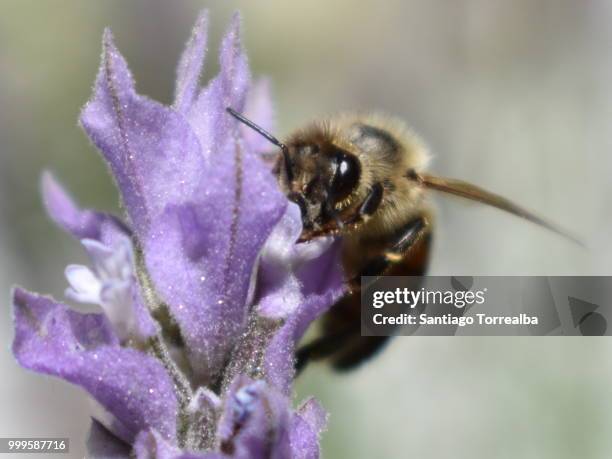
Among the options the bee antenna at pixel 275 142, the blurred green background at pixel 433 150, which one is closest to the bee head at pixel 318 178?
the bee antenna at pixel 275 142

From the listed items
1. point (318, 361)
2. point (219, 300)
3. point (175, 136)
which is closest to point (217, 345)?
point (219, 300)

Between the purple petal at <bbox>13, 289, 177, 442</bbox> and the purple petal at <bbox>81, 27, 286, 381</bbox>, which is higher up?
the purple petal at <bbox>81, 27, 286, 381</bbox>

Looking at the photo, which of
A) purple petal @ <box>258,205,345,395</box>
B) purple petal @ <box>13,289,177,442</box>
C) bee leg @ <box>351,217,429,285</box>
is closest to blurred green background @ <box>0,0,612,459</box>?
bee leg @ <box>351,217,429,285</box>

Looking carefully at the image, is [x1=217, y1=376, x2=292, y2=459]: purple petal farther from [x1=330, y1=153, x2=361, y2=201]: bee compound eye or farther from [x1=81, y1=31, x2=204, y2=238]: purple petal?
[x1=330, y1=153, x2=361, y2=201]: bee compound eye

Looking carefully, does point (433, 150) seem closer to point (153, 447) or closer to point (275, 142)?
point (275, 142)

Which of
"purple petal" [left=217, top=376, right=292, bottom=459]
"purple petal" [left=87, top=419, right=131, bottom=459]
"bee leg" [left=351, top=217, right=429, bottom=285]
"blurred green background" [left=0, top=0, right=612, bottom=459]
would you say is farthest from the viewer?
"blurred green background" [left=0, top=0, right=612, bottom=459]

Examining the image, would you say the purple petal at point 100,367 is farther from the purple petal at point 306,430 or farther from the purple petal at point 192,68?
the purple petal at point 192,68

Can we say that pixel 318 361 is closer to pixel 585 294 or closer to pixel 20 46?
pixel 585 294

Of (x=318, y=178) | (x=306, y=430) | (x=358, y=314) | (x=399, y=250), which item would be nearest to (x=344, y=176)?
(x=318, y=178)

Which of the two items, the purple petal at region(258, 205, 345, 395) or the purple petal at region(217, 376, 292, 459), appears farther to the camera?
the purple petal at region(258, 205, 345, 395)
